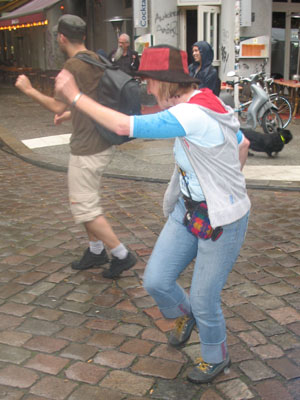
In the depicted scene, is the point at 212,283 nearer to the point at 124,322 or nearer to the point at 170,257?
the point at 170,257

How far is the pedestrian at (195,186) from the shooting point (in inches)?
92.7

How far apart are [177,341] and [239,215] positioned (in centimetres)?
93

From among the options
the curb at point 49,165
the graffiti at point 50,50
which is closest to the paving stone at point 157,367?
the curb at point 49,165

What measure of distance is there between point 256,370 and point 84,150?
1.88 metres

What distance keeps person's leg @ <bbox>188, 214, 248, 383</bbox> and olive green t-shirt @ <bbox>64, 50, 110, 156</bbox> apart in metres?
1.44

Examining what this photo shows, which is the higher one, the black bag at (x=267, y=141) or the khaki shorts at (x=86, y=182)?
the khaki shorts at (x=86, y=182)

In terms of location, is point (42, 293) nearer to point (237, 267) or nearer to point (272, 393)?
point (237, 267)

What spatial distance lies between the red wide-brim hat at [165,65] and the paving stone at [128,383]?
5.11 feet

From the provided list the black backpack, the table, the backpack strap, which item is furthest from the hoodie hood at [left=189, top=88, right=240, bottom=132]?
the table

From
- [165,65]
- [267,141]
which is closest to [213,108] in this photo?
[165,65]

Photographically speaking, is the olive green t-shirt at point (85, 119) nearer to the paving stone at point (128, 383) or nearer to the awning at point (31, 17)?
the paving stone at point (128, 383)

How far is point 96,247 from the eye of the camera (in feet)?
13.8

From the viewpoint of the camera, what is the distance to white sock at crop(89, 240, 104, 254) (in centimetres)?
418

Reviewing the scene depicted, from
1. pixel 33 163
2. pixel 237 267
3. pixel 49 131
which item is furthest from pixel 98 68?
pixel 49 131
